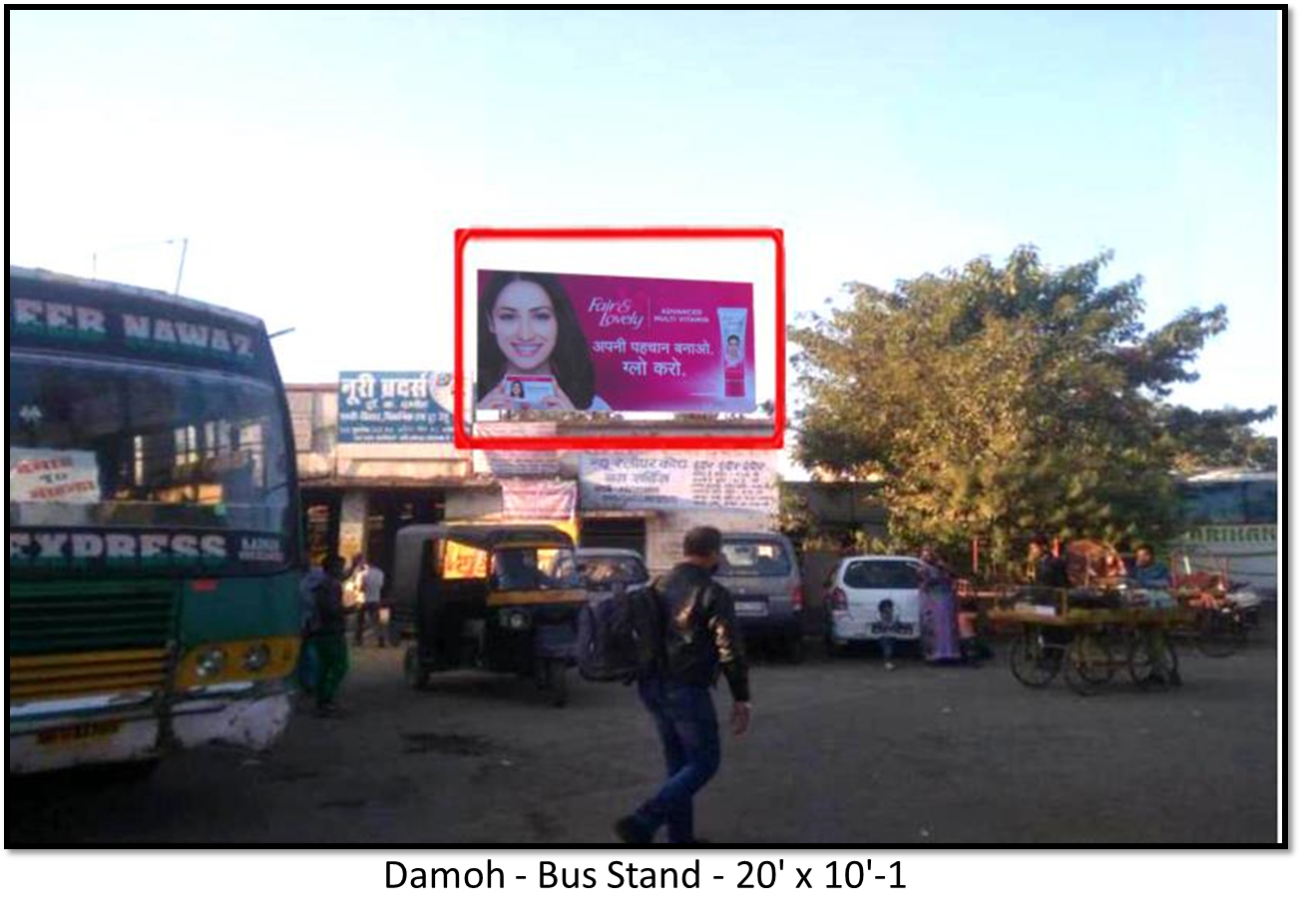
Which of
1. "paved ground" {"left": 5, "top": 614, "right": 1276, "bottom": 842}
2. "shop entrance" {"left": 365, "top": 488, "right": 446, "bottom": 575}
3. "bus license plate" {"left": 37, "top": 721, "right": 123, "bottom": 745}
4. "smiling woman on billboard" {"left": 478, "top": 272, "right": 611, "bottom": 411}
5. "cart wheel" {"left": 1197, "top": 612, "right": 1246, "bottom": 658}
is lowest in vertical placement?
"paved ground" {"left": 5, "top": 614, "right": 1276, "bottom": 842}

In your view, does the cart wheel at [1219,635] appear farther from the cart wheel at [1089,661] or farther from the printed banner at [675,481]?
the printed banner at [675,481]

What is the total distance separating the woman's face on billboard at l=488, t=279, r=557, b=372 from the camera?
834cm

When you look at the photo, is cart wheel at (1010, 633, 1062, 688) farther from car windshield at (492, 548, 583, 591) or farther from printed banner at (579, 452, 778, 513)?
car windshield at (492, 548, 583, 591)

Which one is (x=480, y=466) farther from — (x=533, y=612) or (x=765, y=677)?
(x=765, y=677)

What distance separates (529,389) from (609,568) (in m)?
4.45

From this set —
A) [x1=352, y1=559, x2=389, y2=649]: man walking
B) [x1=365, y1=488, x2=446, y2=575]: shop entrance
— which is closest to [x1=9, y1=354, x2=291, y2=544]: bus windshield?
[x1=365, y1=488, x2=446, y2=575]: shop entrance

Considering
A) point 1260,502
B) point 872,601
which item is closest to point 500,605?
point 872,601

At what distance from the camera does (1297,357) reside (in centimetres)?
620

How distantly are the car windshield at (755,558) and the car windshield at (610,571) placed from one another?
0.93 m

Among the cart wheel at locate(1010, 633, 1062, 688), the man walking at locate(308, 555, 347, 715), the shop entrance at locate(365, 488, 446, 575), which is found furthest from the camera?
the shop entrance at locate(365, 488, 446, 575)

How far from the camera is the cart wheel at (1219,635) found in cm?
1207

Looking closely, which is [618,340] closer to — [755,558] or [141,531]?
[141,531]
